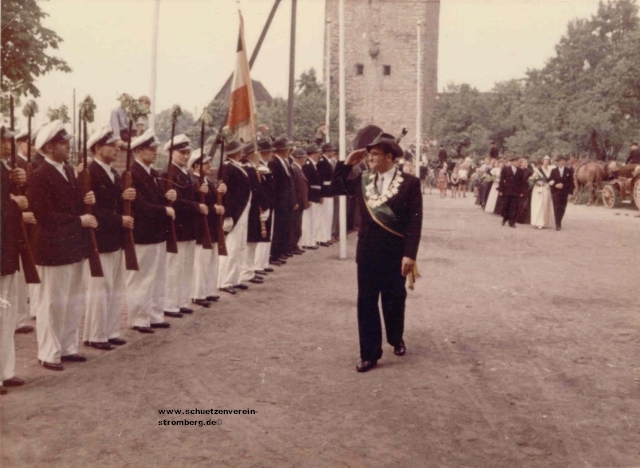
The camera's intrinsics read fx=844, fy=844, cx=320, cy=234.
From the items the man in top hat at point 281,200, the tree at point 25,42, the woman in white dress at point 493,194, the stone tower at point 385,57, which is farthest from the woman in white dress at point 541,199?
the stone tower at point 385,57

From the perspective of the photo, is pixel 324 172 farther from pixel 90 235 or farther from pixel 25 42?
pixel 90 235

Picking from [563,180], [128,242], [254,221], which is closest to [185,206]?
[128,242]

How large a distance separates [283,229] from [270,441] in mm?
9315

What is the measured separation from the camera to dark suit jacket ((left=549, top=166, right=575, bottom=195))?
2305 cm

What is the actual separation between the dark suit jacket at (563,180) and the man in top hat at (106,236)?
17.3 metres

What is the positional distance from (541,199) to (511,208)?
2.99 ft

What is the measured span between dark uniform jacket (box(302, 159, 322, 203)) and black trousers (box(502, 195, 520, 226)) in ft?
27.4

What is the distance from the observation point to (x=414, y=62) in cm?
6550

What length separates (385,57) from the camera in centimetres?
6562

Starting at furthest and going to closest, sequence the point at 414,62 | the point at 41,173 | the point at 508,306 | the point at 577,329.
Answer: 1. the point at 414,62
2. the point at 508,306
3. the point at 577,329
4. the point at 41,173

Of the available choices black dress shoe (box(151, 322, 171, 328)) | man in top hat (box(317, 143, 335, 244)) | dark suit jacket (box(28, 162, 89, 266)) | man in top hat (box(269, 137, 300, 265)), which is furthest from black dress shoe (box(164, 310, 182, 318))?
man in top hat (box(317, 143, 335, 244))

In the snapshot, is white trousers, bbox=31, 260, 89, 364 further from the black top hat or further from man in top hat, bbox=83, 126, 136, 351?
the black top hat

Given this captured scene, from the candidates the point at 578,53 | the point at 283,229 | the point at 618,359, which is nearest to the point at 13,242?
the point at 618,359

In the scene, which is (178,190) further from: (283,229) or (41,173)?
(283,229)
